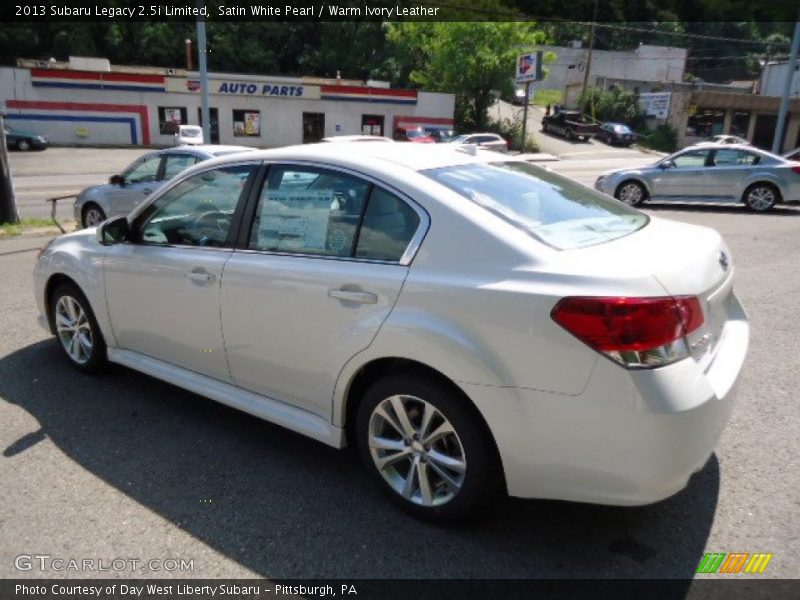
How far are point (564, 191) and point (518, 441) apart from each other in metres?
1.51

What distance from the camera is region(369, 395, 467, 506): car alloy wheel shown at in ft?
8.94

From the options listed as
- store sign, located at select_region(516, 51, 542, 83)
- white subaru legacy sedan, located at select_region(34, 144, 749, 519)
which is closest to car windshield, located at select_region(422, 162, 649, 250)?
white subaru legacy sedan, located at select_region(34, 144, 749, 519)

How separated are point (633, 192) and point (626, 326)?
13327mm

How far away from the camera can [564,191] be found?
11.1 feet

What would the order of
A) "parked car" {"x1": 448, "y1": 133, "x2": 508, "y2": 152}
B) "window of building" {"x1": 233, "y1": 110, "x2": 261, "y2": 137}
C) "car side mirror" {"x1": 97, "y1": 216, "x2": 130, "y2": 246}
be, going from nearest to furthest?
"car side mirror" {"x1": 97, "y1": 216, "x2": 130, "y2": 246}
"parked car" {"x1": 448, "y1": 133, "x2": 508, "y2": 152}
"window of building" {"x1": 233, "y1": 110, "x2": 261, "y2": 137}

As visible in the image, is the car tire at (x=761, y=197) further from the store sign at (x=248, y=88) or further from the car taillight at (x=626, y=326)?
the store sign at (x=248, y=88)

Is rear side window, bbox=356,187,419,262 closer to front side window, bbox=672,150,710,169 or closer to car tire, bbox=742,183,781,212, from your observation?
front side window, bbox=672,150,710,169

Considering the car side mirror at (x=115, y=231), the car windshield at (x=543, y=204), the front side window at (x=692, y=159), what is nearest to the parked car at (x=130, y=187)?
the car side mirror at (x=115, y=231)

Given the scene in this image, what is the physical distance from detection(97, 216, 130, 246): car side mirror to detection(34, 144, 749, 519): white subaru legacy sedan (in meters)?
0.06

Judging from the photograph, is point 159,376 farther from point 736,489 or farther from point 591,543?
point 736,489

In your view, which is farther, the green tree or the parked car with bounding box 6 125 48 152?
the green tree

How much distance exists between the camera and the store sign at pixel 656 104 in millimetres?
53375

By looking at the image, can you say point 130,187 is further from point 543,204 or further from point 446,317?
point 446,317

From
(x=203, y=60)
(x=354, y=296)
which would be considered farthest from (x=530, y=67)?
(x=354, y=296)
